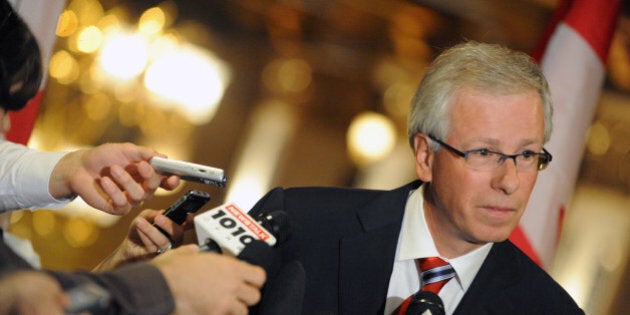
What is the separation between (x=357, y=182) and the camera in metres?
5.88

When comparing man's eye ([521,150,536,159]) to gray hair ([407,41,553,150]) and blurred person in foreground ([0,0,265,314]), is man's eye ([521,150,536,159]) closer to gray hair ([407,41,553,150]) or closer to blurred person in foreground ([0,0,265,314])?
gray hair ([407,41,553,150])

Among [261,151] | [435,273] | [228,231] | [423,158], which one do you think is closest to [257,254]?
[228,231]

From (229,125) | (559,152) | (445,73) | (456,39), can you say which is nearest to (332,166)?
(229,125)

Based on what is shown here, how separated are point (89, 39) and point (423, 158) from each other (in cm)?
376

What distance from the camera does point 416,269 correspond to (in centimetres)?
171

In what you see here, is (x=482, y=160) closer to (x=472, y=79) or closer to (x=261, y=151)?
(x=472, y=79)

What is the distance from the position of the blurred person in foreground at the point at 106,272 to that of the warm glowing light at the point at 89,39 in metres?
3.55

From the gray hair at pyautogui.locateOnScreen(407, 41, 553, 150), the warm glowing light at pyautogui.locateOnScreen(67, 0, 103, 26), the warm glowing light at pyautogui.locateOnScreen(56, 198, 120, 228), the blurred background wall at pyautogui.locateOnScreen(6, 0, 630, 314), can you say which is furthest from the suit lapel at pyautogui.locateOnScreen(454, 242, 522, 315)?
the warm glowing light at pyautogui.locateOnScreen(56, 198, 120, 228)

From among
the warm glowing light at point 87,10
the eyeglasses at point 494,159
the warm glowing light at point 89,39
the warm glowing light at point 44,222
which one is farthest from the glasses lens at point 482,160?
the warm glowing light at point 44,222

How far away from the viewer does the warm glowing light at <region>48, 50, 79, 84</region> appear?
16.7 feet

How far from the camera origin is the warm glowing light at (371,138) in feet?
19.6

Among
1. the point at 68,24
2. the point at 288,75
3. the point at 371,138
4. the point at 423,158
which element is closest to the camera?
the point at 423,158

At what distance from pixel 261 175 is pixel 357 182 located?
0.70 metres

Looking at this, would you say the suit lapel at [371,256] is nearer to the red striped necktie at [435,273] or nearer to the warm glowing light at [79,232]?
the red striped necktie at [435,273]
